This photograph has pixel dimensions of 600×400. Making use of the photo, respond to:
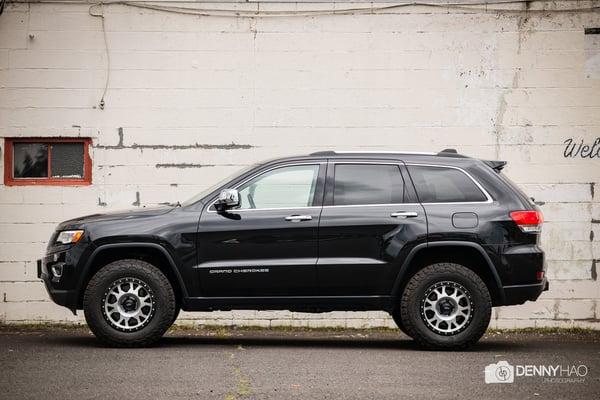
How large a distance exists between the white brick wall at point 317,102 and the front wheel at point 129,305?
11.0 ft

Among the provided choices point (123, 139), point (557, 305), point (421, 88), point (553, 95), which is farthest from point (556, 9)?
point (123, 139)

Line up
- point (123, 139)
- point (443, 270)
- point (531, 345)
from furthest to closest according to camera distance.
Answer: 1. point (123, 139)
2. point (531, 345)
3. point (443, 270)

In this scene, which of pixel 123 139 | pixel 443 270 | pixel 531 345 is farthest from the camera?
pixel 123 139

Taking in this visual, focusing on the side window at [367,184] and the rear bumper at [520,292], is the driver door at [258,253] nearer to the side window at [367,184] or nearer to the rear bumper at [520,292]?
the side window at [367,184]

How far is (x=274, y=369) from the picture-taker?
28.3 feet

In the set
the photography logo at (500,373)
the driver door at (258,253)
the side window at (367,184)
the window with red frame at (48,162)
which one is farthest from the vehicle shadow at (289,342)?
the window with red frame at (48,162)

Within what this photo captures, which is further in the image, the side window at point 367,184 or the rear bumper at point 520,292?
the side window at point 367,184

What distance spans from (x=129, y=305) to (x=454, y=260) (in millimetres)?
3072

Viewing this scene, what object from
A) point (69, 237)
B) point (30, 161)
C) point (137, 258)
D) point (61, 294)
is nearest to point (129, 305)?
point (137, 258)

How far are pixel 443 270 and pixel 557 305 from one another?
384 centimetres

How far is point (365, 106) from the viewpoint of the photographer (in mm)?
Result: 13320

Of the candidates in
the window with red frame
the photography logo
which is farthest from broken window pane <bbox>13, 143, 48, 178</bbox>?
the photography logo

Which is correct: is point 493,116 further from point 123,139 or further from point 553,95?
point 123,139

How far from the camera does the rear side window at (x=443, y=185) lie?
33.5ft
